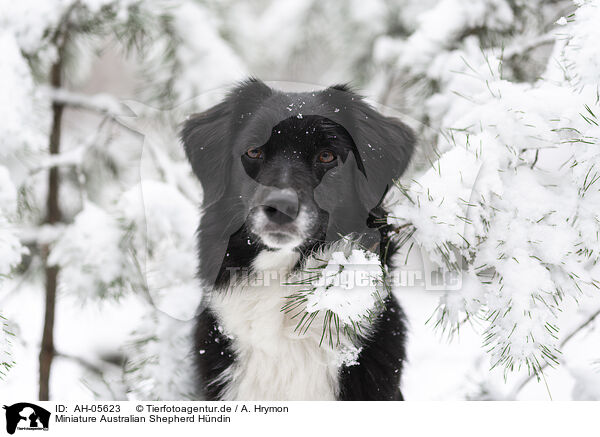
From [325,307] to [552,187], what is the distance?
2.03 feet

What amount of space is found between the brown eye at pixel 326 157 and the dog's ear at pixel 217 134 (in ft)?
0.88

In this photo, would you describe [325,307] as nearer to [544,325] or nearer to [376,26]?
[544,325]

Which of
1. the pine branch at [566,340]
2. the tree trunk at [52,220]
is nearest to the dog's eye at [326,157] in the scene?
the pine branch at [566,340]

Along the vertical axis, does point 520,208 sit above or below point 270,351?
above

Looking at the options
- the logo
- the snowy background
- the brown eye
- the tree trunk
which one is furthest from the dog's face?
the tree trunk

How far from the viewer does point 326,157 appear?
1.29 metres

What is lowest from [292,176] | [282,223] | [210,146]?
[282,223]

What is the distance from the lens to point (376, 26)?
2.48m

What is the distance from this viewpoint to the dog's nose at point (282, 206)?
1.16 m

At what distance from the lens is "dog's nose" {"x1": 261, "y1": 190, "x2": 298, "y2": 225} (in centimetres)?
116

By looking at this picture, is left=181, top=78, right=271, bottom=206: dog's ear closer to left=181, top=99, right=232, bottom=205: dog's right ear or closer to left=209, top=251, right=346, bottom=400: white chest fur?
left=181, top=99, right=232, bottom=205: dog's right ear

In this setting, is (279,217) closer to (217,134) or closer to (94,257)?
(217,134)

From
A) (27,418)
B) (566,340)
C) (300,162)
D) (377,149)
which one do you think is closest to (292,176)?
(300,162)

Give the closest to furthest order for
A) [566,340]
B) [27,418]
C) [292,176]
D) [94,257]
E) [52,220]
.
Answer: [292,176], [27,418], [566,340], [94,257], [52,220]
